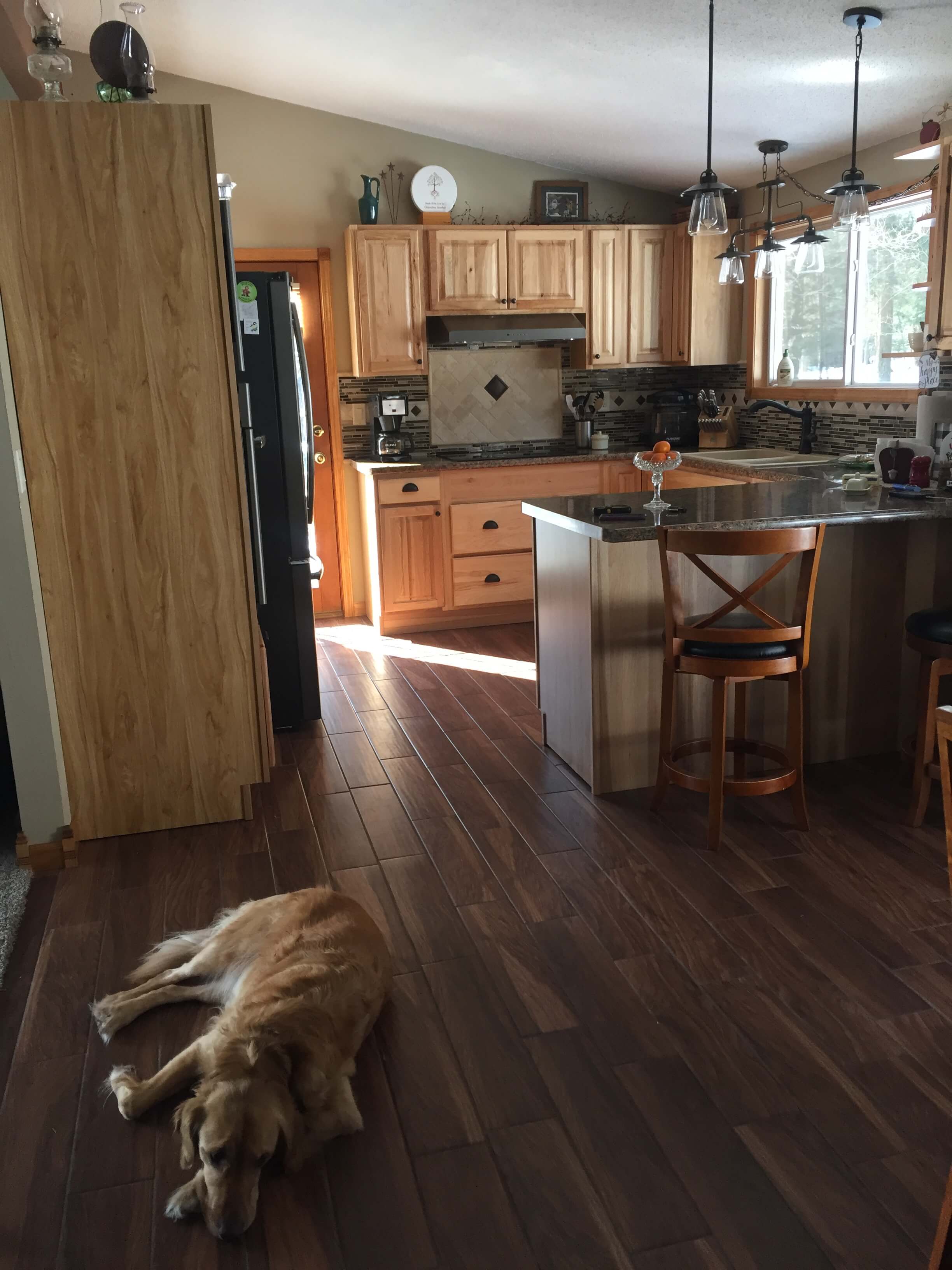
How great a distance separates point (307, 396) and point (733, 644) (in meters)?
2.07

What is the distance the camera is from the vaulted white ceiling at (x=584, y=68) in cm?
367

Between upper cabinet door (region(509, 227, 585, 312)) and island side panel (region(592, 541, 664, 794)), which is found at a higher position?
upper cabinet door (region(509, 227, 585, 312))

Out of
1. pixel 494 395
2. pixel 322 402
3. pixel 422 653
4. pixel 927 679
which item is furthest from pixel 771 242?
pixel 322 402

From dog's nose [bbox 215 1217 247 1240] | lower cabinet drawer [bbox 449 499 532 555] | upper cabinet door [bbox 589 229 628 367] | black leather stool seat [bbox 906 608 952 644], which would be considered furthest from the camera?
upper cabinet door [bbox 589 229 628 367]

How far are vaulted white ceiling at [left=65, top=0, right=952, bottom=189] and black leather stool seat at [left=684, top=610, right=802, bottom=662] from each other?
6.84ft

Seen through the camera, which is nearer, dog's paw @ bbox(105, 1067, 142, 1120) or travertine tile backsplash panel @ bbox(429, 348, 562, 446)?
dog's paw @ bbox(105, 1067, 142, 1120)

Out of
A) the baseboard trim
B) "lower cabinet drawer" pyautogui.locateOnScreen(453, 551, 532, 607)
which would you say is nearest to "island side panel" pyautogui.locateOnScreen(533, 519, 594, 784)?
the baseboard trim

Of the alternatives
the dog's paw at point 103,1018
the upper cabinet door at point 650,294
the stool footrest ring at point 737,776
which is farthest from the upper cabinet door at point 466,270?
the dog's paw at point 103,1018

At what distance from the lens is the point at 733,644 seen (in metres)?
2.91

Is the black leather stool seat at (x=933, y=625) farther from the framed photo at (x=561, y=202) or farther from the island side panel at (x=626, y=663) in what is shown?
the framed photo at (x=561, y=202)

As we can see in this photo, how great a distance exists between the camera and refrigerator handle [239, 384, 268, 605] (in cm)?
341

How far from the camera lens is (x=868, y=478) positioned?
3711mm

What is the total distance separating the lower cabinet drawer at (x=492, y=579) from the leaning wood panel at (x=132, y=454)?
254cm

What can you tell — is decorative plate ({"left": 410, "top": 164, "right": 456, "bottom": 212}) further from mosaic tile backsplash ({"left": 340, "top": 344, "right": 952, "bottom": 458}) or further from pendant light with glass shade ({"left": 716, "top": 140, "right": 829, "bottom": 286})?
pendant light with glass shade ({"left": 716, "top": 140, "right": 829, "bottom": 286})
